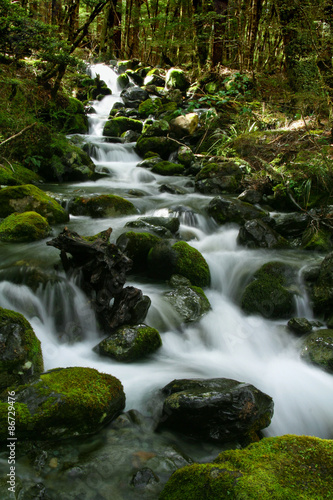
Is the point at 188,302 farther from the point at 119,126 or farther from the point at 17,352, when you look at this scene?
the point at 119,126

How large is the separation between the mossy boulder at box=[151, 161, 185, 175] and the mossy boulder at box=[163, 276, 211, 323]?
→ 22.3 feet

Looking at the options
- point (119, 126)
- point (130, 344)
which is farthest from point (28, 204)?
point (119, 126)

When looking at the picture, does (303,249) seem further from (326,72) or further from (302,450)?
(326,72)

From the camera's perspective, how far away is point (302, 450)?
2.08 metres

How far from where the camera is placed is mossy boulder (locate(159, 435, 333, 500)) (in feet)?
5.80

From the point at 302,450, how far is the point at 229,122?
1353 centimetres

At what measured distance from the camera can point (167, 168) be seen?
1155 cm

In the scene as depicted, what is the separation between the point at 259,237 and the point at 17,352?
5055 millimetres

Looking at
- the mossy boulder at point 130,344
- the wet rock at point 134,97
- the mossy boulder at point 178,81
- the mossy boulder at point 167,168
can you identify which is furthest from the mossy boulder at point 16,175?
the mossy boulder at point 178,81

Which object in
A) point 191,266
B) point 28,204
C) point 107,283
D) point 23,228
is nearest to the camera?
point 107,283

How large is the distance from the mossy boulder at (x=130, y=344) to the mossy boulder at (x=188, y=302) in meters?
0.84

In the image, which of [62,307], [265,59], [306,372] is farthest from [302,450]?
[265,59]

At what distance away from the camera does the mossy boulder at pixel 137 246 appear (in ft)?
18.7

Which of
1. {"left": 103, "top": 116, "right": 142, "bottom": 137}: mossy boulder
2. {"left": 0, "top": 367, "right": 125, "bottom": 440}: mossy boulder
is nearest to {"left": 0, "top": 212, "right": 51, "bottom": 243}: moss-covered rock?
{"left": 0, "top": 367, "right": 125, "bottom": 440}: mossy boulder
